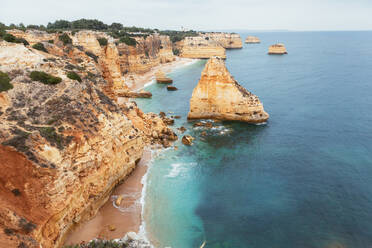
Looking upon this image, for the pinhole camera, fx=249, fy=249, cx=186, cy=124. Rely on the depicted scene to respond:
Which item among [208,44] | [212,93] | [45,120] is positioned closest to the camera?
[45,120]

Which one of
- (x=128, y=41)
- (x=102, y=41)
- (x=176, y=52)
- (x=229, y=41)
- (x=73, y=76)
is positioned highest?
(x=229, y=41)

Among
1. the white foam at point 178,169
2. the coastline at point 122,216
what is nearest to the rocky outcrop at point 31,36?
the coastline at point 122,216

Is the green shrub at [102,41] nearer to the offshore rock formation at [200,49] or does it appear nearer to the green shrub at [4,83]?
the green shrub at [4,83]

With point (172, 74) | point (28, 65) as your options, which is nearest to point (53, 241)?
point (28, 65)

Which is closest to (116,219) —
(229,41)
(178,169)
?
(178,169)

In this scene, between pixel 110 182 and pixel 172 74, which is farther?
pixel 172 74

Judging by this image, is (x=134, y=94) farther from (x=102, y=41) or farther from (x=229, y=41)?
(x=229, y=41)

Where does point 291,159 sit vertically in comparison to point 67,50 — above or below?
below

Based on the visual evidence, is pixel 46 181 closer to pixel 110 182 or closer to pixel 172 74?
pixel 110 182

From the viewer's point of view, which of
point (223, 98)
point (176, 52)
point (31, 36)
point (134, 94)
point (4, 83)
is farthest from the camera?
point (176, 52)
